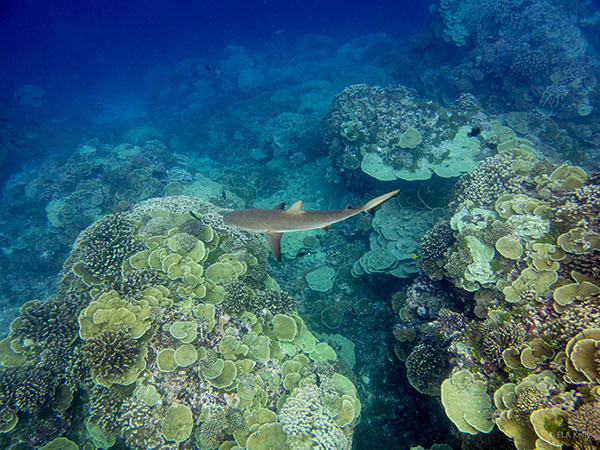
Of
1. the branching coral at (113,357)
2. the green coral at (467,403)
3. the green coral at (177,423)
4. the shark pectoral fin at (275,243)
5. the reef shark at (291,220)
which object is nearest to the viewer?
the green coral at (467,403)

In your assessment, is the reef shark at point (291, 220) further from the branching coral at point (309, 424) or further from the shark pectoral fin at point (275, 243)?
the branching coral at point (309, 424)

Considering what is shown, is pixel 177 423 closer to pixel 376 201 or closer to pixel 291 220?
pixel 291 220

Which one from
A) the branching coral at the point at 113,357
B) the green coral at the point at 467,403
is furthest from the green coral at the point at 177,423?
the green coral at the point at 467,403

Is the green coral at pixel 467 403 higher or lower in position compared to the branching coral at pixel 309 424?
higher

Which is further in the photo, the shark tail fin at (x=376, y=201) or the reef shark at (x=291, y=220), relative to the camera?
the reef shark at (x=291, y=220)

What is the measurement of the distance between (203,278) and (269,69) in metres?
35.1

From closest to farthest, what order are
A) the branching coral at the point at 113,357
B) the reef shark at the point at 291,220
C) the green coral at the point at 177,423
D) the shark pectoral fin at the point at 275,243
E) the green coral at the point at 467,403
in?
the green coral at the point at 467,403
the green coral at the point at 177,423
the branching coral at the point at 113,357
the reef shark at the point at 291,220
the shark pectoral fin at the point at 275,243

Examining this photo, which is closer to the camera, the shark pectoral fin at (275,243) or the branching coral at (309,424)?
the branching coral at (309,424)

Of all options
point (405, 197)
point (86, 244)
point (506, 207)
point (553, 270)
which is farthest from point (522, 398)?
point (86, 244)

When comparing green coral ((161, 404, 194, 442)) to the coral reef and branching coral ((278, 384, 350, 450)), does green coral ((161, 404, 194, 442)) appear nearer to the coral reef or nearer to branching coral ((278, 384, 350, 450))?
the coral reef

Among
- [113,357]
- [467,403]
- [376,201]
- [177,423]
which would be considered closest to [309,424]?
[177,423]

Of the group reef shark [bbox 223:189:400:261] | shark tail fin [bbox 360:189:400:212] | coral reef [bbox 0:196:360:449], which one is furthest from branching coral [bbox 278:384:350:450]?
shark tail fin [bbox 360:189:400:212]

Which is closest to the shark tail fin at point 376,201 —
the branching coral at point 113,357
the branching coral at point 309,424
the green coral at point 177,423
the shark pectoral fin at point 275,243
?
the shark pectoral fin at point 275,243

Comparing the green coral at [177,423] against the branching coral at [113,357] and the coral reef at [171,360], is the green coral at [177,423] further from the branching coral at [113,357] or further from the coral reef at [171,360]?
the branching coral at [113,357]
